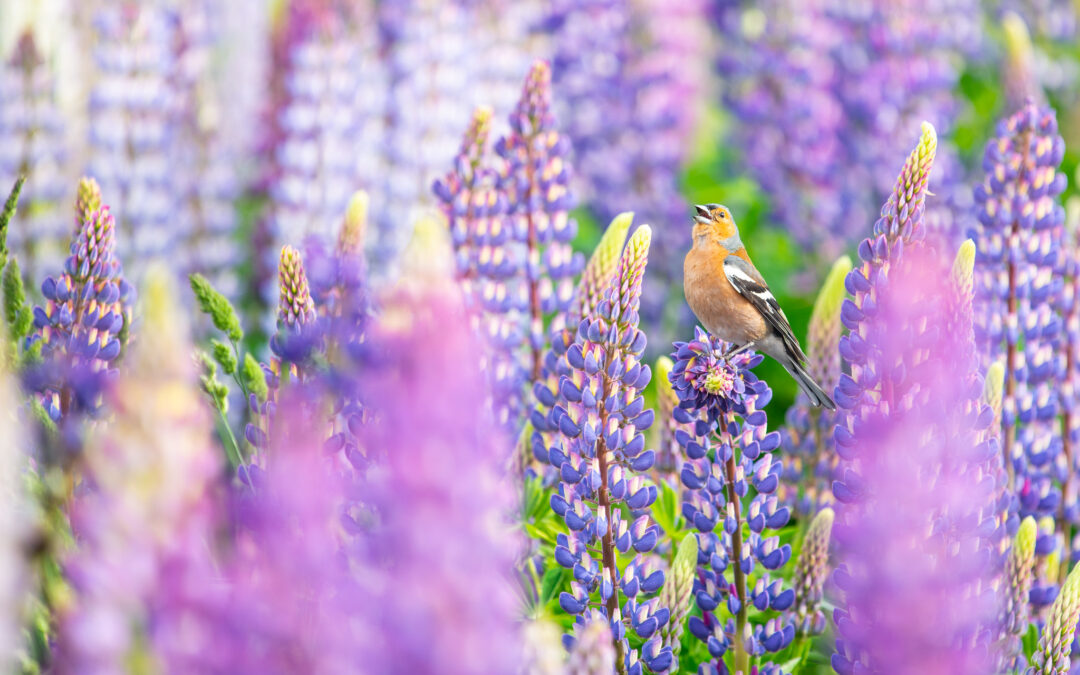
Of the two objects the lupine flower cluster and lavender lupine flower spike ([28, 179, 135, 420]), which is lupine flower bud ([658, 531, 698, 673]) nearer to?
lavender lupine flower spike ([28, 179, 135, 420])

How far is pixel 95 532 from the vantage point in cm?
90

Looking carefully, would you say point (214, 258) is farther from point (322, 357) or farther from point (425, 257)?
point (425, 257)

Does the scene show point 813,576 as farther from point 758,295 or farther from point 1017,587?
point 758,295

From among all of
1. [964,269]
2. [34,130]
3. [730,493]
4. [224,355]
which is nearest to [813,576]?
[730,493]

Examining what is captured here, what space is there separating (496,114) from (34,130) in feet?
5.83

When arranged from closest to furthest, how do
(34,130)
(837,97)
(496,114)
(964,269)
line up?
(964,269), (34,130), (496,114), (837,97)

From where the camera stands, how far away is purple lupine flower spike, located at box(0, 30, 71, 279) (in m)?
3.50

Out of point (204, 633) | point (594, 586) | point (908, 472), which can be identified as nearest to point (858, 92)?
point (594, 586)

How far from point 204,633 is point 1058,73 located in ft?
16.4

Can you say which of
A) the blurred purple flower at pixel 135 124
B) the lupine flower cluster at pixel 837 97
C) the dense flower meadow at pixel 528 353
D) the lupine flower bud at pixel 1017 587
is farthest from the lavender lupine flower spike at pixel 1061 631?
the blurred purple flower at pixel 135 124

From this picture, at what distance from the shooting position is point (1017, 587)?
6.16 ft

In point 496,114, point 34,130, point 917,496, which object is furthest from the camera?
point 496,114

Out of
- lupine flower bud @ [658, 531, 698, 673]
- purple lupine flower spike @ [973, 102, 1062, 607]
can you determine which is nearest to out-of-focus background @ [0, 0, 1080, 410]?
purple lupine flower spike @ [973, 102, 1062, 607]

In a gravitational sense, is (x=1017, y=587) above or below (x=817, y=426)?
below
